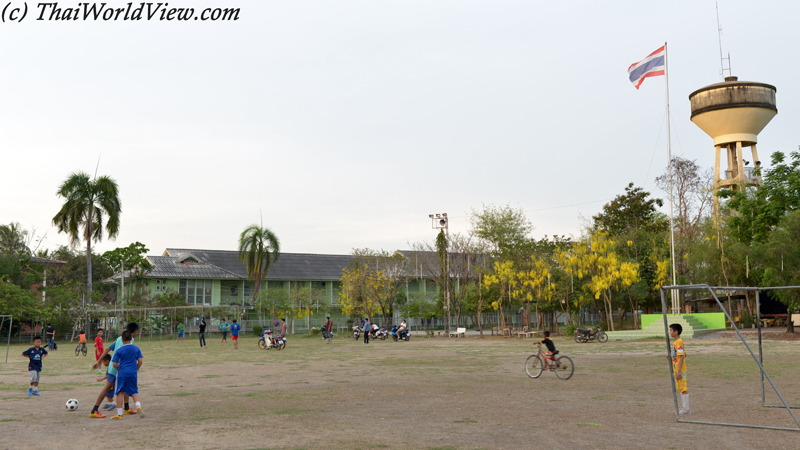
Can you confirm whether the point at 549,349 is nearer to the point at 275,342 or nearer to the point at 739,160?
the point at 275,342

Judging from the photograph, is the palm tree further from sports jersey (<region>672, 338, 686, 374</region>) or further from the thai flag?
sports jersey (<region>672, 338, 686, 374</region>)

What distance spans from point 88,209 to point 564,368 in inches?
1812

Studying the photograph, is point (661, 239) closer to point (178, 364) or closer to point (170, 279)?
point (178, 364)

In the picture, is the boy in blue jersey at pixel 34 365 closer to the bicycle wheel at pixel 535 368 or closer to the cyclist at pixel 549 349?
the bicycle wheel at pixel 535 368

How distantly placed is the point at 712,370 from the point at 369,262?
43236 mm

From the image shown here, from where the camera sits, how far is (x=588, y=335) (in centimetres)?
3359

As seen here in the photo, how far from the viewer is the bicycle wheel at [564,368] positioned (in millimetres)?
16125

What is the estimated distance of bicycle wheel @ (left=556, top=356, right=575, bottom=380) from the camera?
16125 mm

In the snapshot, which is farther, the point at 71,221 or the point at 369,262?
the point at 369,262

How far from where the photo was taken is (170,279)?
203 ft

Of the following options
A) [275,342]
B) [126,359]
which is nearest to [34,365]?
[126,359]

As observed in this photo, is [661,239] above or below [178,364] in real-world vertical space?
above

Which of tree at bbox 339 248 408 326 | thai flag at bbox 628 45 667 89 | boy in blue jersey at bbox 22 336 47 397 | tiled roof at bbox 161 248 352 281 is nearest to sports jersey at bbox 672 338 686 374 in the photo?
boy in blue jersey at bbox 22 336 47 397

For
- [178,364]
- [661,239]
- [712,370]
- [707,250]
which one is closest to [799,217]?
[707,250]
